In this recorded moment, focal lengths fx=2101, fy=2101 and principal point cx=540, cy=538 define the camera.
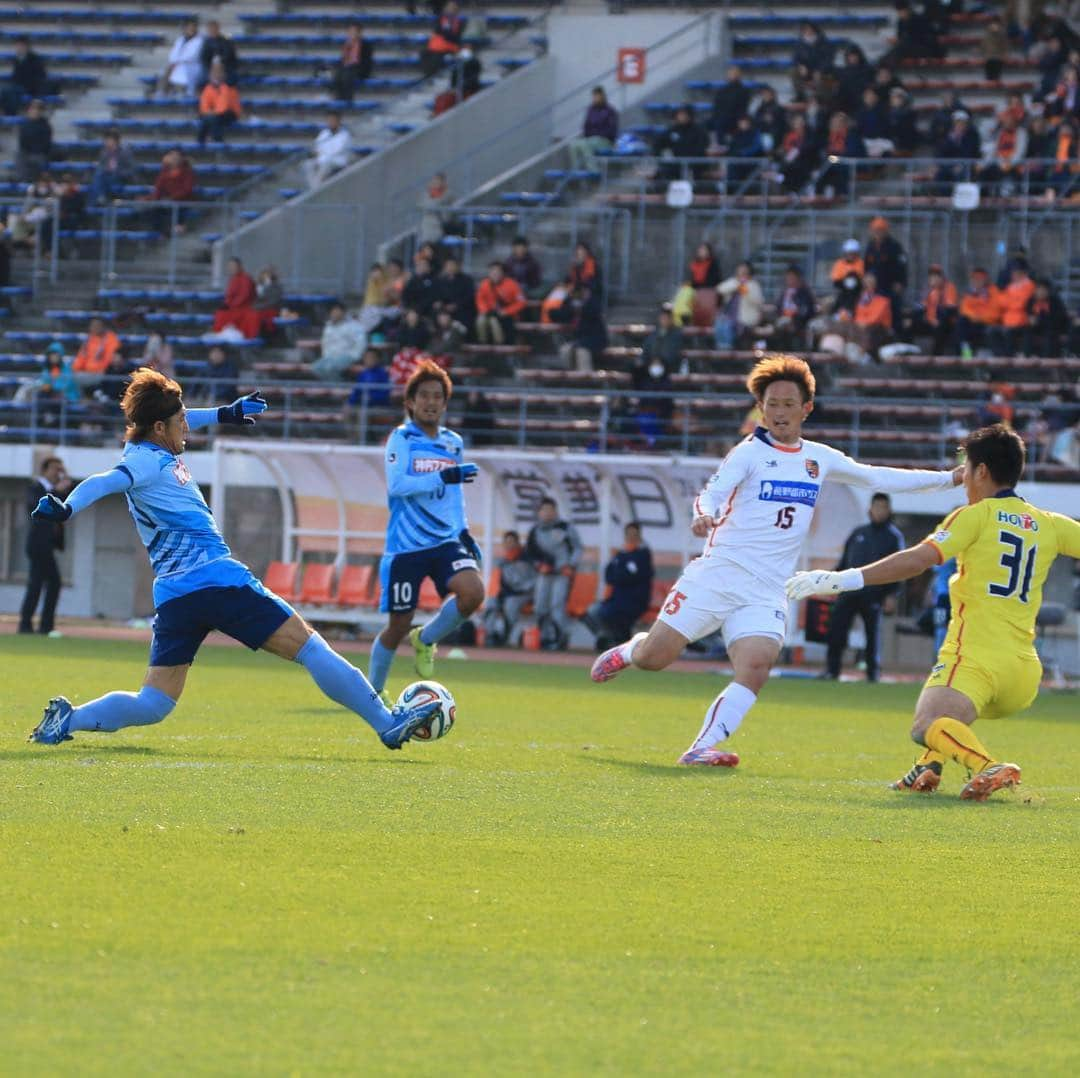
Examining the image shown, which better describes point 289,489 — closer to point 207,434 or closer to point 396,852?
point 207,434

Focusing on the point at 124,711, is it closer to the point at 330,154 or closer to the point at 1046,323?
the point at 1046,323

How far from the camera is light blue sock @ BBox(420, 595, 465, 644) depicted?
14.1m

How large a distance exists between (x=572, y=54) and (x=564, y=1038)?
31.4m

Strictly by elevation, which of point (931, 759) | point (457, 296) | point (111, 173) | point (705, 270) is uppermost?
point (111, 173)

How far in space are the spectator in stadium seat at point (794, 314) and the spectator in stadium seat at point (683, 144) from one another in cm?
394

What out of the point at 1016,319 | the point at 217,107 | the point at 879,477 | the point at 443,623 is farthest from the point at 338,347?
the point at 879,477

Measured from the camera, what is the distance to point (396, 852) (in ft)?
24.2

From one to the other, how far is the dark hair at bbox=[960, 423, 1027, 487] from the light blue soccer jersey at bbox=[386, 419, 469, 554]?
4.44 meters

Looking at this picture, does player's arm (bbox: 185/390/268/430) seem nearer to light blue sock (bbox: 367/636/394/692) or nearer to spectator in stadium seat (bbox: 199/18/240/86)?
light blue sock (bbox: 367/636/394/692)

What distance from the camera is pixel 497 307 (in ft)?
95.7

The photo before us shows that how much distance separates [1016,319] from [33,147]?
1753cm

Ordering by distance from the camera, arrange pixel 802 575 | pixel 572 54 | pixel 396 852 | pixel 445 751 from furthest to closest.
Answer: pixel 572 54 < pixel 445 751 < pixel 802 575 < pixel 396 852

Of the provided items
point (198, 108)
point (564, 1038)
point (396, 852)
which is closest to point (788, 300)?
point (198, 108)

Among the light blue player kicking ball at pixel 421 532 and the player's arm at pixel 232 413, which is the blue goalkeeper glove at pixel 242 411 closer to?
the player's arm at pixel 232 413
